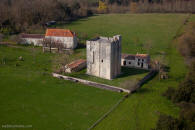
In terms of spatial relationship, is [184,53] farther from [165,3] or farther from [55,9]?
[165,3]

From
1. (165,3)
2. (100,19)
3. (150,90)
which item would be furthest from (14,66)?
(165,3)

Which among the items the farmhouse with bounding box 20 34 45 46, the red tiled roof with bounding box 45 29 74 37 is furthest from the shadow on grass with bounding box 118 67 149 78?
the farmhouse with bounding box 20 34 45 46

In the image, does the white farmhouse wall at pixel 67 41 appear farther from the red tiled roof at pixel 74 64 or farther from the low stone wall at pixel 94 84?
the low stone wall at pixel 94 84

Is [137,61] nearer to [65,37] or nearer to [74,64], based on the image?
[74,64]

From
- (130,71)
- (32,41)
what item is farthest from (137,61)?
(32,41)

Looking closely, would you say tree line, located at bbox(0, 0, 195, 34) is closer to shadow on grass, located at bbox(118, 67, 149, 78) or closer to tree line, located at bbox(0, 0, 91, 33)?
tree line, located at bbox(0, 0, 91, 33)
